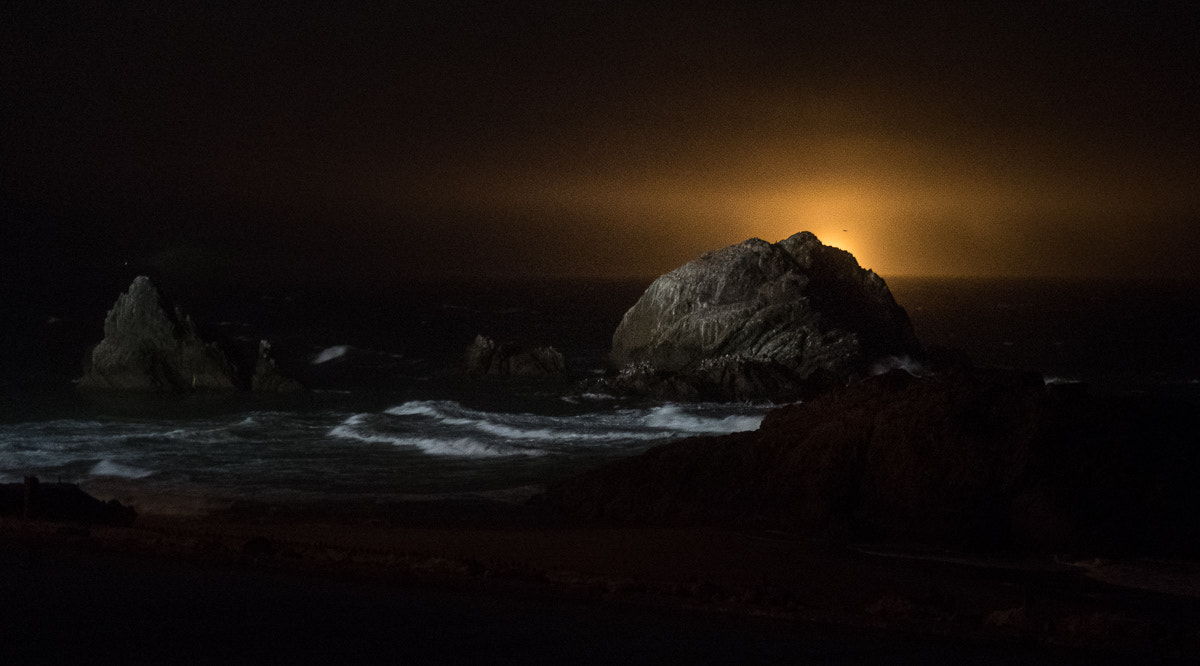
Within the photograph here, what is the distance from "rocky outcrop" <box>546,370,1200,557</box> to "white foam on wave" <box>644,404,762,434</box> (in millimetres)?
14801

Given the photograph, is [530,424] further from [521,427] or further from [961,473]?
[961,473]

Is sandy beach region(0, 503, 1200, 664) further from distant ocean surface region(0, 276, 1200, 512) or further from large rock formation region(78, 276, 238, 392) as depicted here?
large rock formation region(78, 276, 238, 392)

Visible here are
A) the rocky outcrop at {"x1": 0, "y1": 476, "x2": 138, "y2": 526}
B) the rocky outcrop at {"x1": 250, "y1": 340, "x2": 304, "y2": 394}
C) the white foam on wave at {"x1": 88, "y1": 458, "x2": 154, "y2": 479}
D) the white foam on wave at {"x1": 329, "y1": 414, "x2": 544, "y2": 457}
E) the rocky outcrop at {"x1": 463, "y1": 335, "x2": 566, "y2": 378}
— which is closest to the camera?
the rocky outcrop at {"x1": 0, "y1": 476, "x2": 138, "y2": 526}

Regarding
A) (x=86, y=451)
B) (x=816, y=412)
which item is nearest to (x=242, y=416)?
(x=86, y=451)

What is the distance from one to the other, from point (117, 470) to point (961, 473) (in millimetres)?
19655

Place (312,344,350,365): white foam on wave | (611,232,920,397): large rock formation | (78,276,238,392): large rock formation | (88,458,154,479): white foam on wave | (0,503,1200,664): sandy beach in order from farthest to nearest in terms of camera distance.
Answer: (312,344,350,365): white foam on wave, (78,276,238,392): large rock formation, (611,232,920,397): large rock formation, (88,458,154,479): white foam on wave, (0,503,1200,664): sandy beach

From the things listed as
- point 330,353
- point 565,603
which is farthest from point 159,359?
point 565,603

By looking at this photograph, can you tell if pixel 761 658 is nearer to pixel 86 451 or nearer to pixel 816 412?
pixel 816 412

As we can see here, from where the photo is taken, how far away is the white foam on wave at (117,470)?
966 inches

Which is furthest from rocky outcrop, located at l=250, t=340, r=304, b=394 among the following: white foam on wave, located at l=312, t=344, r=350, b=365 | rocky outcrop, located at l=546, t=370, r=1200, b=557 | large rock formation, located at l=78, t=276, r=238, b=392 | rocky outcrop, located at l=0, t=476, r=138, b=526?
rocky outcrop, located at l=546, t=370, r=1200, b=557

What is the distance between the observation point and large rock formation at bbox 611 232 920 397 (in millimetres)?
42312

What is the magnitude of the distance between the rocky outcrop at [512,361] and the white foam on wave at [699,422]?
14.2 meters

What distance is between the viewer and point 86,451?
28.3 metres

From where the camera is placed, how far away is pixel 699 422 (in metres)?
35.4
